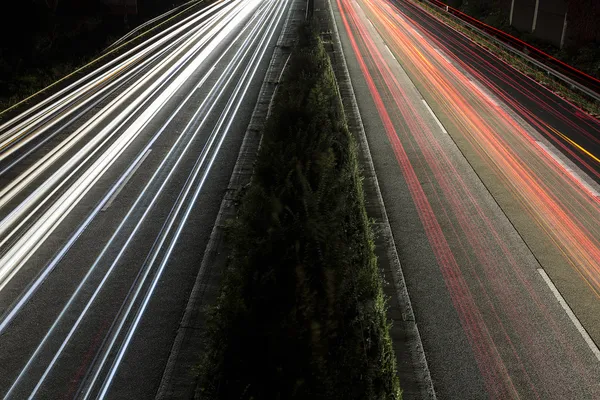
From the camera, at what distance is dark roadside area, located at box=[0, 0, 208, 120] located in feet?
123

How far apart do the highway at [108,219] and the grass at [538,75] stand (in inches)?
564

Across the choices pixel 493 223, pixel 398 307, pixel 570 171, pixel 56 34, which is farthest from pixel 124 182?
pixel 56 34

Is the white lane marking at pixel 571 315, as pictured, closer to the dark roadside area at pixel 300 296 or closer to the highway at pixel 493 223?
the highway at pixel 493 223

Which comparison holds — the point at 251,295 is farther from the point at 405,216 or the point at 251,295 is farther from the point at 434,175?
the point at 434,175

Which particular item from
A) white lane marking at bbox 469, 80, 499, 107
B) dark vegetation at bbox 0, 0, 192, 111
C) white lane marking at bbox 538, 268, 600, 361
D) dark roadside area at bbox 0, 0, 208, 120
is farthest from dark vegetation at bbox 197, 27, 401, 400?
dark vegetation at bbox 0, 0, 192, 111

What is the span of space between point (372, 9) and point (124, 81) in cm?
3341

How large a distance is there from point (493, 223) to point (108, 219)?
378 inches

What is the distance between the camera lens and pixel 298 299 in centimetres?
766

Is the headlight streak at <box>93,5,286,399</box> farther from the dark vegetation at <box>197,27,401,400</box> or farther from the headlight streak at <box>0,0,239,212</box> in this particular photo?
the headlight streak at <box>0,0,239,212</box>

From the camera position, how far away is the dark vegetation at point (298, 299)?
676cm

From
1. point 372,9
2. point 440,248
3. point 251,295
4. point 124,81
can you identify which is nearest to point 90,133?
point 124,81

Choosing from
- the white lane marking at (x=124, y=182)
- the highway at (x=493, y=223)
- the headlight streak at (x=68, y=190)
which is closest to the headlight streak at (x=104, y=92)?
the headlight streak at (x=68, y=190)

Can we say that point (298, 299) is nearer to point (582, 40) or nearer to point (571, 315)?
point (571, 315)

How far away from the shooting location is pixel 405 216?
14.9 metres
